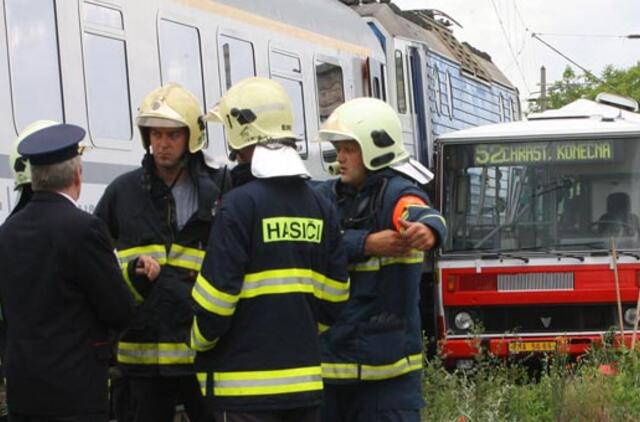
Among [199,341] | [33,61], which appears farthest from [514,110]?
[199,341]

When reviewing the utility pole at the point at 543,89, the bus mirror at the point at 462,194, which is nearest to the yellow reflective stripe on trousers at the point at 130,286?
the bus mirror at the point at 462,194

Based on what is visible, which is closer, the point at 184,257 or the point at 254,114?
the point at 254,114

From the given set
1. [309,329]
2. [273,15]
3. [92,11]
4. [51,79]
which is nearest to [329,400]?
[309,329]

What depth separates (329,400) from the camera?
18.6 ft

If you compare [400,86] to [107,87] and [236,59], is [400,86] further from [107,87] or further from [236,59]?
[107,87]

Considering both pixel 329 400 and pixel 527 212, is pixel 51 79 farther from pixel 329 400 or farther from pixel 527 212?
pixel 527 212

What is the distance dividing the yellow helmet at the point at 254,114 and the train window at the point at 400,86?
35.3ft

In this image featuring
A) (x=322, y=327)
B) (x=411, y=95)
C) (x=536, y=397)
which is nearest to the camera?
(x=322, y=327)

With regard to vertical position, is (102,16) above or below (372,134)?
above

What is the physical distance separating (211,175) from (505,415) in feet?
9.87

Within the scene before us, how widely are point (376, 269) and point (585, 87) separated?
56.4 metres

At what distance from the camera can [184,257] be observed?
18.4ft

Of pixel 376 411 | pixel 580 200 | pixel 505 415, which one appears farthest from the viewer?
pixel 580 200

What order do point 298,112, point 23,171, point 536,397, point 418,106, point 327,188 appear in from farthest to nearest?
1. point 418,106
2. point 298,112
3. point 536,397
4. point 23,171
5. point 327,188
